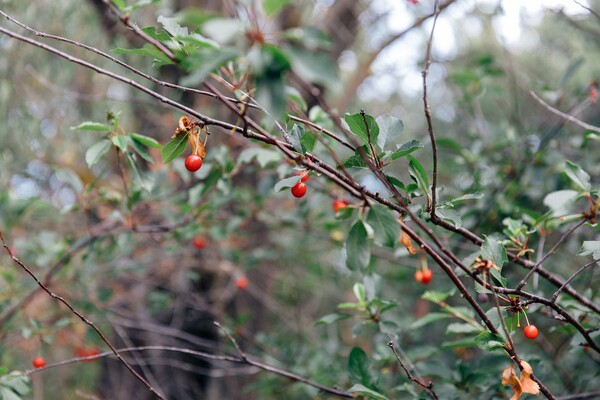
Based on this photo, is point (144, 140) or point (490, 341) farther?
point (144, 140)

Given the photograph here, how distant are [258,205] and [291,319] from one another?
188 centimetres

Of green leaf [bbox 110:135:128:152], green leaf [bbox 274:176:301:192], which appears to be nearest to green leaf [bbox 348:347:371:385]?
green leaf [bbox 274:176:301:192]

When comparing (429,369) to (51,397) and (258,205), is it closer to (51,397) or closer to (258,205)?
(258,205)

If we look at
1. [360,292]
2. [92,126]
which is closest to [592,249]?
[360,292]

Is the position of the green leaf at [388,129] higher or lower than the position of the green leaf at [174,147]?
lower

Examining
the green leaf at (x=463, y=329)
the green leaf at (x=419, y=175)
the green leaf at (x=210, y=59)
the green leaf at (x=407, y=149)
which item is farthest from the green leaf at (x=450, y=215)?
the green leaf at (x=210, y=59)

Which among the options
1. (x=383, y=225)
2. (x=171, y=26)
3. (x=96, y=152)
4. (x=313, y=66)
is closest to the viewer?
(x=313, y=66)

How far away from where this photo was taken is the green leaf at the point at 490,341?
1.14 metres

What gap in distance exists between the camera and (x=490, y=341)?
1151 mm

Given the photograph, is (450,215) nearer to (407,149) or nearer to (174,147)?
(407,149)

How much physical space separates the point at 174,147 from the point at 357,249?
0.46 m

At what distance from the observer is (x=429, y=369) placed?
1.66m

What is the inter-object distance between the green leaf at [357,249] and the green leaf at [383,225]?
0.20ft

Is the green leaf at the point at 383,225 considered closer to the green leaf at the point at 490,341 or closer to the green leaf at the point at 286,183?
the green leaf at the point at 286,183
